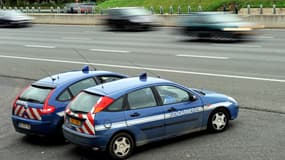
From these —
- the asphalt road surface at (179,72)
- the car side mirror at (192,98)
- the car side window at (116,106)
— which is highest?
the car side window at (116,106)

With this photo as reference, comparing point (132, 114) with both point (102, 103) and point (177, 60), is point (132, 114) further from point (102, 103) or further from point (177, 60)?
point (177, 60)

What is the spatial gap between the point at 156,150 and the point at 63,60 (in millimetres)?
12191

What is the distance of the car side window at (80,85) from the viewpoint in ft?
31.4

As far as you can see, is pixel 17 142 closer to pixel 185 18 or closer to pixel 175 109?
pixel 175 109

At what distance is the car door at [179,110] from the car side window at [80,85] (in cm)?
170

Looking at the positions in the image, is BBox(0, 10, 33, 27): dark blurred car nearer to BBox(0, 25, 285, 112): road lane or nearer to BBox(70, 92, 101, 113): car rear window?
BBox(0, 25, 285, 112): road lane

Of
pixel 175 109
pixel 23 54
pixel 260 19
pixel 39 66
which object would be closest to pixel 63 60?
pixel 39 66

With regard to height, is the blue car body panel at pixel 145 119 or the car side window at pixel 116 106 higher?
the car side window at pixel 116 106

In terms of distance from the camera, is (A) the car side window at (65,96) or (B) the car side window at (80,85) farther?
(B) the car side window at (80,85)

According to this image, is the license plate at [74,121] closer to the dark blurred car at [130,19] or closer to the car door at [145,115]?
the car door at [145,115]

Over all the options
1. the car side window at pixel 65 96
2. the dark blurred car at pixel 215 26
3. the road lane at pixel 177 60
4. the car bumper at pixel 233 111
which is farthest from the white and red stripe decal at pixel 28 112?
the dark blurred car at pixel 215 26

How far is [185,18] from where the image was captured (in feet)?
87.0

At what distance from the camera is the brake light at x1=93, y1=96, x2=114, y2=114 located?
26.6ft

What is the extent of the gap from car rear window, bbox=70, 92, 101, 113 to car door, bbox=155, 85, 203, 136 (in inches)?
47.3
